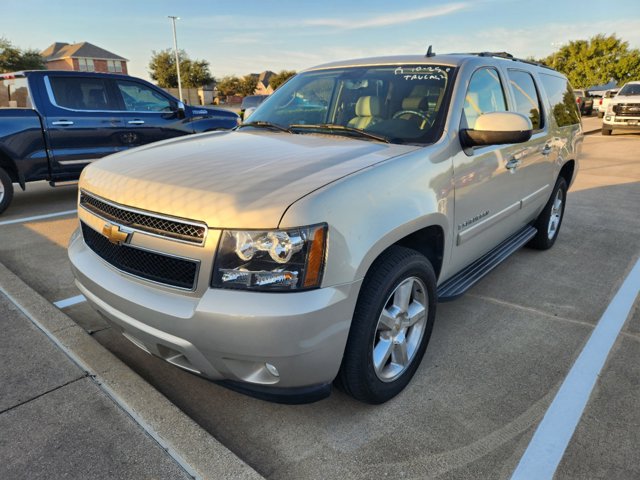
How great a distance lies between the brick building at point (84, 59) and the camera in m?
74.1

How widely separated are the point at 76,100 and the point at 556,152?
625 cm

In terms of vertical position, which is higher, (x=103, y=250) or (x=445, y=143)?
(x=445, y=143)

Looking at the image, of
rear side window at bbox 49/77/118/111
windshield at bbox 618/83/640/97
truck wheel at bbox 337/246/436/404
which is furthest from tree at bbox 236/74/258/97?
truck wheel at bbox 337/246/436/404

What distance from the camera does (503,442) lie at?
2.19 metres

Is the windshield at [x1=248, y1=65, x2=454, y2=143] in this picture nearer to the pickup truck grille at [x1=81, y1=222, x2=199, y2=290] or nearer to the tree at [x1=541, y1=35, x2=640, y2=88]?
the pickup truck grille at [x1=81, y1=222, x2=199, y2=290]

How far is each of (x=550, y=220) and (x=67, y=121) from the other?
627cm

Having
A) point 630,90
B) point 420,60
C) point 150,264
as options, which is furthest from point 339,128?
point 630,90

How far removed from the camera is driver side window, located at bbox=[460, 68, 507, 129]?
2.95m

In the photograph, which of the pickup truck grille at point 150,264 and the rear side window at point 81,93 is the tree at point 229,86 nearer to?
the rear side window at point 81,93

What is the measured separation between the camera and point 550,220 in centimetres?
484

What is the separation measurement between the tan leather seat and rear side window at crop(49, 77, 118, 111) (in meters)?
5.18

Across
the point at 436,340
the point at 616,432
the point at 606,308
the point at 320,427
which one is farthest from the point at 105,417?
the point at 606,308

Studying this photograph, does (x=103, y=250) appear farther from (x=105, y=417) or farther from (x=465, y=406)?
(x=465, y=406)

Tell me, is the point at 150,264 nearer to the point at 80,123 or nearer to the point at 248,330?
the point at 248,330
